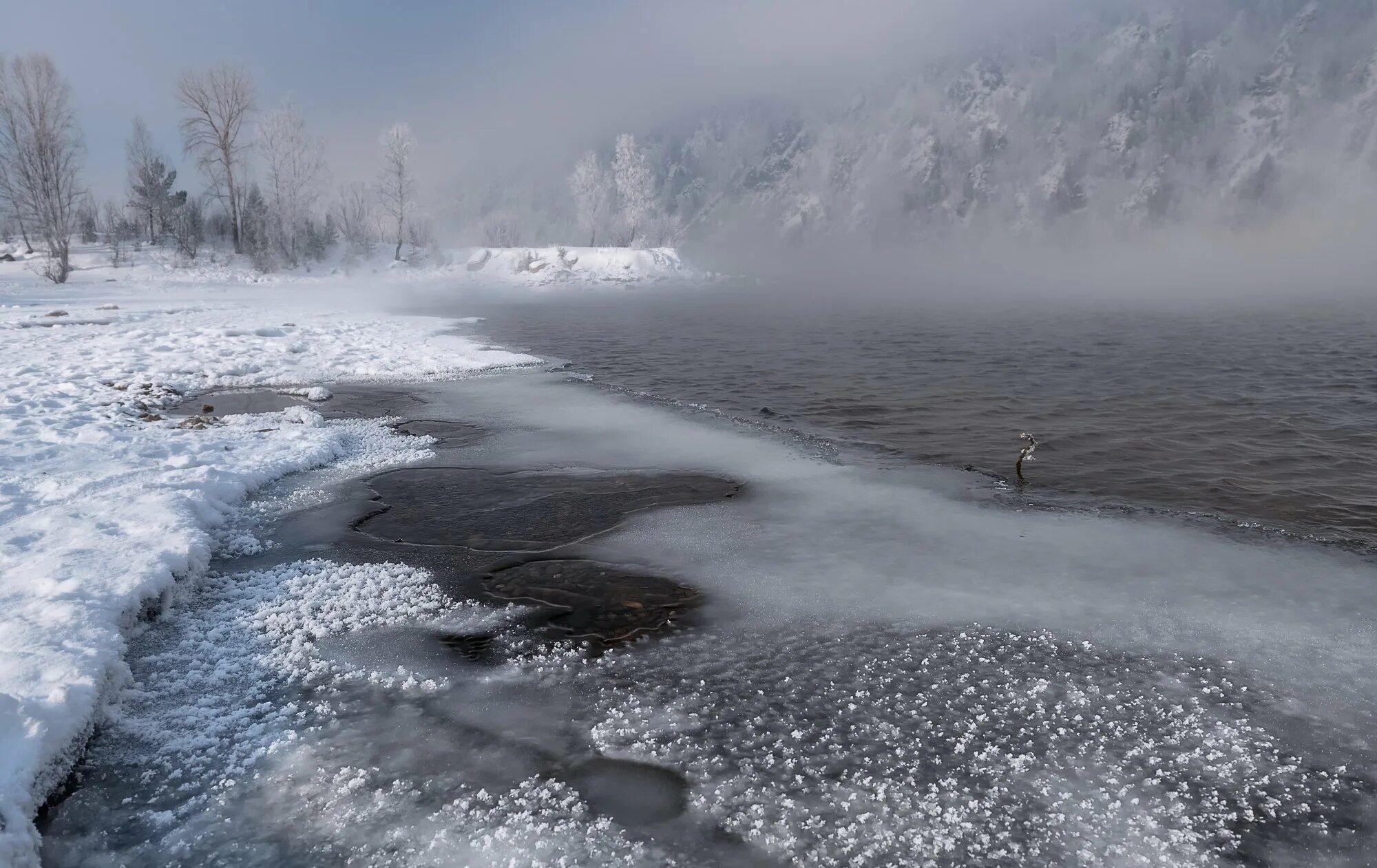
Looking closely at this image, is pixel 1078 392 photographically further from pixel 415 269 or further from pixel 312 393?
pixel 415 269

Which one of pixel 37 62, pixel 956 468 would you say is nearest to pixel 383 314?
pixel 37 62

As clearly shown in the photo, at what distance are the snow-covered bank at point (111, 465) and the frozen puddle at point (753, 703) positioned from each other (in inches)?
10.9

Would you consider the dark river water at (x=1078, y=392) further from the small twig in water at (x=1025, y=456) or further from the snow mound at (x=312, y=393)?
the snow mound at (x=312, y=393)

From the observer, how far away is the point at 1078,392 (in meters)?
15.2

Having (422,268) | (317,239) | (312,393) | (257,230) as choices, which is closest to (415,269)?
(422,268)

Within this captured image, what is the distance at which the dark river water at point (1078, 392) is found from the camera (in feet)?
28.9

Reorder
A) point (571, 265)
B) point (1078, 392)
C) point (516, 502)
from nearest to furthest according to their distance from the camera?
point (516, 502)
point (1078, 392)
point (571, 265)

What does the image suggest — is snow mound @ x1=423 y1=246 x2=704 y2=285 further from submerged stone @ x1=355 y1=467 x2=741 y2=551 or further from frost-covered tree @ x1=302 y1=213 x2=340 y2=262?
submerged stone @ x1=355 y1=467 x2=741 y2=551

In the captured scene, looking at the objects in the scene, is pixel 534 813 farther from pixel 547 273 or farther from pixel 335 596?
pixel 547 273

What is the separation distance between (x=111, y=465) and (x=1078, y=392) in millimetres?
15431

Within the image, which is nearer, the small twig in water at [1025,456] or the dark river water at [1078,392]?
the small twig in water at [1025,456]

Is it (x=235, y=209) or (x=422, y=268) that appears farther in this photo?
(x=422, y=268)

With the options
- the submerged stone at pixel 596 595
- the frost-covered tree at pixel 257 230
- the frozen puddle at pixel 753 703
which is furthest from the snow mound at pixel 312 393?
the frost-covered tree at pixel 257 230

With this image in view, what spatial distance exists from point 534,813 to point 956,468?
7.28 meters
